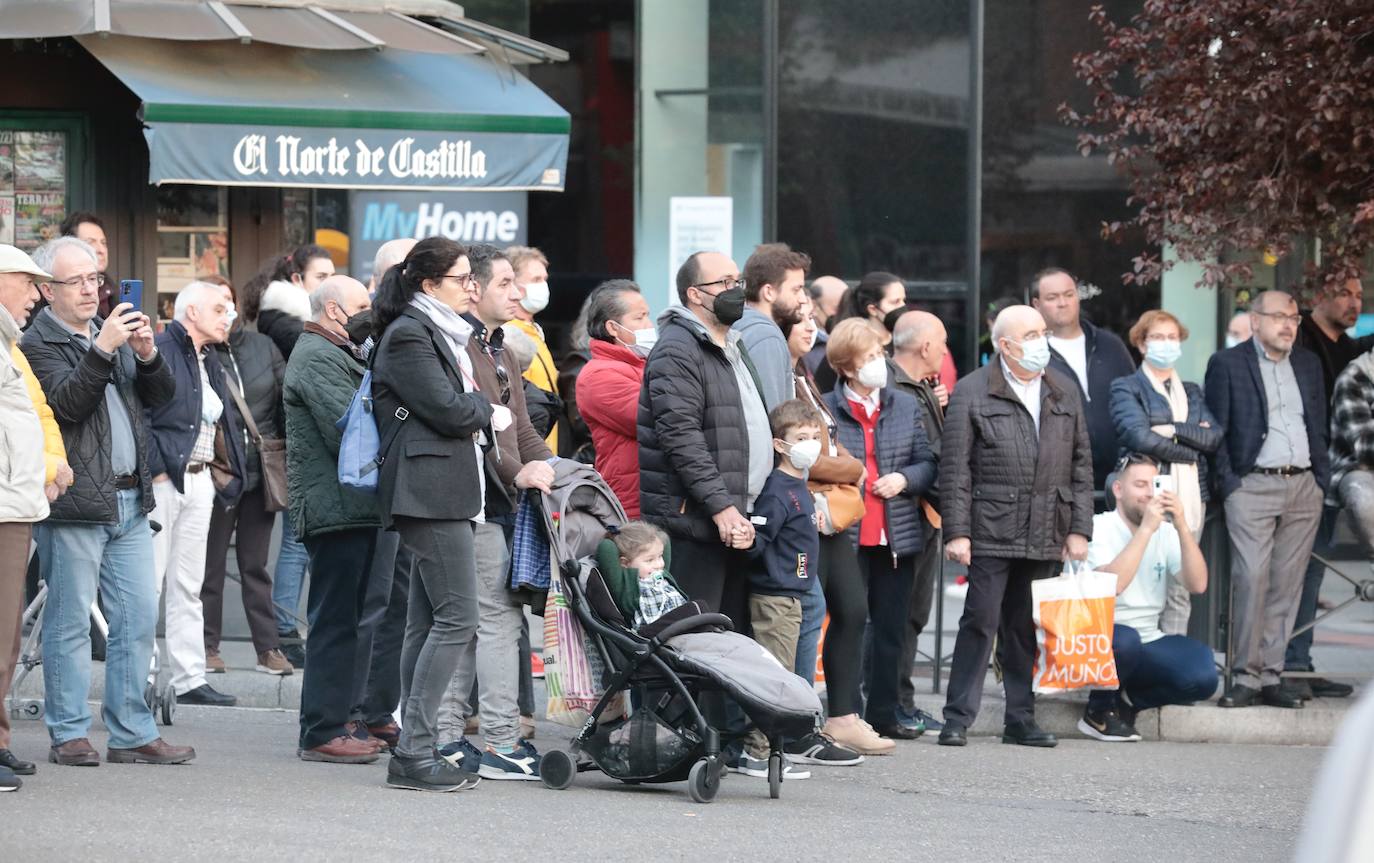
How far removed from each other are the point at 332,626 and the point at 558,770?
1.10 meters

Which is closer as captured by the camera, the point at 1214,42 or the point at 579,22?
the point at 1214,42

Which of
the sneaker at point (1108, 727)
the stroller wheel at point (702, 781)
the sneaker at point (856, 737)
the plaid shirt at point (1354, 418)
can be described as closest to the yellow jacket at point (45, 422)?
the stroller wheel at point (702, 781)

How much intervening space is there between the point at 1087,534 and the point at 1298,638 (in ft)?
6.13

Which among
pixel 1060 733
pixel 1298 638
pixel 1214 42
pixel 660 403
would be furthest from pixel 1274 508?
pixel 660 403

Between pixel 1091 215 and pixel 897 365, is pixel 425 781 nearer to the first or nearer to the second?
pixel 897 365

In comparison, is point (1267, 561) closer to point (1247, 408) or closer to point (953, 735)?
point (1247, 408)

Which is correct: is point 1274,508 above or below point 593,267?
below

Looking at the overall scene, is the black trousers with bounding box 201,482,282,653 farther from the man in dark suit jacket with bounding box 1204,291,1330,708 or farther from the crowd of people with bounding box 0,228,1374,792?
the man in dark suit jacket with bounding box 1204,291,1330,708

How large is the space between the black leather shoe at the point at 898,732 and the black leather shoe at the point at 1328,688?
223 centimetres

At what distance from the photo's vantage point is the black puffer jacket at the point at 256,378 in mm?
9930


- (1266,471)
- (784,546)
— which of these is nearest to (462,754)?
(784,546)

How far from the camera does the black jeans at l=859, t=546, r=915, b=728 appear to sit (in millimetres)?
8906

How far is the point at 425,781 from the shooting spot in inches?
280

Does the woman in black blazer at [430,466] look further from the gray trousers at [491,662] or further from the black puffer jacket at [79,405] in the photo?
the black puffer jacket at [79,405]
